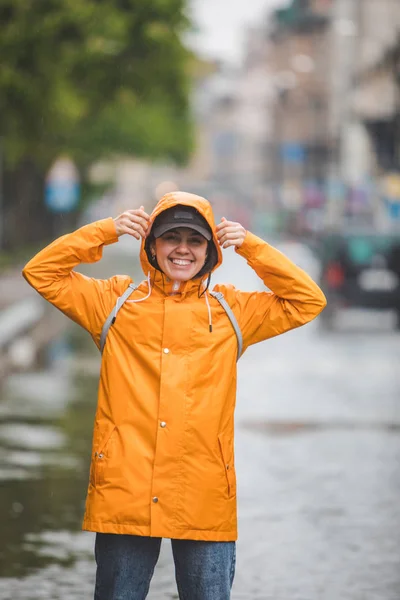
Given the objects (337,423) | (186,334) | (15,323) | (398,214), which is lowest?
(186,334)

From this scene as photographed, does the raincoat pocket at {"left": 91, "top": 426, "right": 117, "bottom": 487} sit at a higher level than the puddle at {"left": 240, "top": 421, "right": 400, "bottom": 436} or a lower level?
lower

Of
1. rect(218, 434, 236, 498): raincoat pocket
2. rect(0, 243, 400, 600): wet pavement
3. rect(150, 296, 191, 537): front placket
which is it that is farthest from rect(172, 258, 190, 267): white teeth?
rect(0, 243, 400, 600): wet pavement

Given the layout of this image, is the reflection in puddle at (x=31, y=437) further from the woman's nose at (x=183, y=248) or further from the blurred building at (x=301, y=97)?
the blurred building at (x=301, y=97)

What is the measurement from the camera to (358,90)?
78.8 meters

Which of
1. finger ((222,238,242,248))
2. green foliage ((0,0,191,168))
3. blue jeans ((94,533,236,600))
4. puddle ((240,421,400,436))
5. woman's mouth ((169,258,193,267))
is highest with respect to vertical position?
green foliage ((0,0,191,168))

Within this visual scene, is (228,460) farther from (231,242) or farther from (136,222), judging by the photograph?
(136,222)

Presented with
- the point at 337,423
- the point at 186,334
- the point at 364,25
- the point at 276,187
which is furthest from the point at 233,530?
the point at 276,187

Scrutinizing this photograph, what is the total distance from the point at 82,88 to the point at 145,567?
104 ft

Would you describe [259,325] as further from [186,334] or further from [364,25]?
[364,25]

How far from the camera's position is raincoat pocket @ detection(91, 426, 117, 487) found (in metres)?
5.06

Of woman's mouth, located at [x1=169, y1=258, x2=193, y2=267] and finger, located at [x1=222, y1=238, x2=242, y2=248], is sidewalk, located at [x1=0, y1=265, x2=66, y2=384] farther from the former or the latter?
woman's mouth, located at [x1=169, y1=258, x2=193, y2=267]

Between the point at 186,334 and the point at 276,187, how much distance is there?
123m

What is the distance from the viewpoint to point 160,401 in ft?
16.7

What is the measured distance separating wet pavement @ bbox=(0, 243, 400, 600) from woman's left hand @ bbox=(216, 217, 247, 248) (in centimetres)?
228
